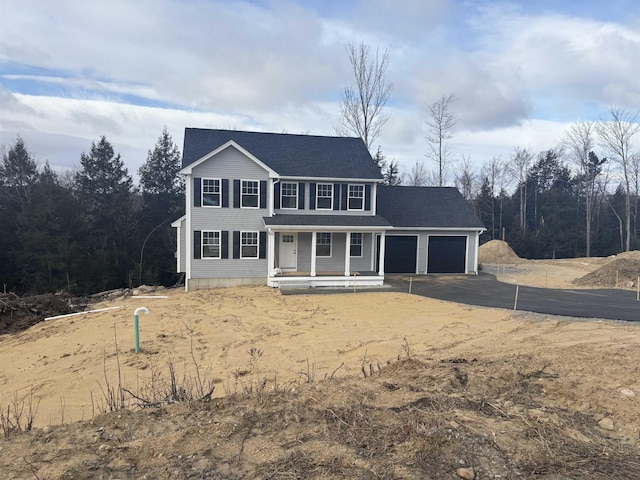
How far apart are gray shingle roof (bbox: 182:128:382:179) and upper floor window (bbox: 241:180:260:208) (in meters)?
1.41

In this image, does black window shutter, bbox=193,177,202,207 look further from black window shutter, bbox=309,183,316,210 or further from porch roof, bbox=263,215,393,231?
black window shutter, bbox=309,183,316,210

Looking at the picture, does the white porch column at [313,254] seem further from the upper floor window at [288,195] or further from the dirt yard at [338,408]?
the dirt yard at [338,408]

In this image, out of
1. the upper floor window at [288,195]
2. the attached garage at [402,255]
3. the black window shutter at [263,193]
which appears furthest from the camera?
the attached garage at [402,255]

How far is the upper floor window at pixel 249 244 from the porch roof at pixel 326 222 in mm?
1102

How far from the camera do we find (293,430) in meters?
4.10

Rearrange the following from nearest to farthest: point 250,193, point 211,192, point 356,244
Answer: point 211,192
point 250,193
point 356,244

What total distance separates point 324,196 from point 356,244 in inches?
116

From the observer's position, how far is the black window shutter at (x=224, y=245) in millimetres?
20062

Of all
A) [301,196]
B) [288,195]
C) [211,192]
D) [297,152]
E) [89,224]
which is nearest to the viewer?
[211,192]

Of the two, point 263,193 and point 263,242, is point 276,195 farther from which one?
point 263,242

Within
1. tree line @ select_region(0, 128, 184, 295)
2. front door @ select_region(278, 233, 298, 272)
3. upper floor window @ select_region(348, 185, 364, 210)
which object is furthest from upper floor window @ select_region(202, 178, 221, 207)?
tree line @ select_region(0, 128, 184, 295)

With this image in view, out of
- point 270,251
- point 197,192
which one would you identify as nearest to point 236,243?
point 270,251

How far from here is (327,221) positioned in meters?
20.2

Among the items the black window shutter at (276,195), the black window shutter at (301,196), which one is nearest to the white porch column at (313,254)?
the black window shutter at (301,196)
